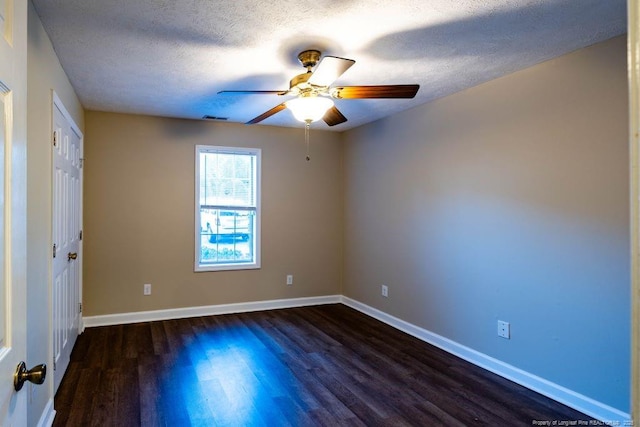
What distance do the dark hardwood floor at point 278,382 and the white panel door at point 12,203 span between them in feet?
5.51

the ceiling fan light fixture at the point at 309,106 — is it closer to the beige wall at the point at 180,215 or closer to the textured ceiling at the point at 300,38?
the textured ceiling at the point at 300,38

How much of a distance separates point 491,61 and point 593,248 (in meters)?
1.43

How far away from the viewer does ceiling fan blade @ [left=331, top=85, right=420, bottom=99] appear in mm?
2438

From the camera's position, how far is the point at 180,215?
15.3 feet

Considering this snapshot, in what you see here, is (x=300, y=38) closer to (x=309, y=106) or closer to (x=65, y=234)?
(x=309, y=106)

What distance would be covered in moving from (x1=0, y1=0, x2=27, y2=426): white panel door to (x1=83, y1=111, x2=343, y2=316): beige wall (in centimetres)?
362

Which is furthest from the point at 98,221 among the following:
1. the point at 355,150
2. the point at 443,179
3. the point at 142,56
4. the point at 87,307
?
the point at 443,179

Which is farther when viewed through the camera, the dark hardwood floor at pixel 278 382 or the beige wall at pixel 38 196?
the dark hardwood floor at pixel 278 382

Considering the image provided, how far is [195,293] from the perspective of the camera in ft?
15.6

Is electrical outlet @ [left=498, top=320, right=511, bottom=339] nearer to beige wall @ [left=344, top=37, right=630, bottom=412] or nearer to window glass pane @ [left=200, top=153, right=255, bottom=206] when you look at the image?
beige wall @ [left=344, top=37, right=630, bottom=412]

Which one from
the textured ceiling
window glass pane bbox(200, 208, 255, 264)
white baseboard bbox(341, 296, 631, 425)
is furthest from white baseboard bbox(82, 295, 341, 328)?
the textured ceiling

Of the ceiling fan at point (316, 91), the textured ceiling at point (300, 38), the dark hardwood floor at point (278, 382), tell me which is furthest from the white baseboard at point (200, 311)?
the ceiling fan at point (316, 91)

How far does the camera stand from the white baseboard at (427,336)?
2531 millimetres

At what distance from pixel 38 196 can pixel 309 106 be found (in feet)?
5.42
